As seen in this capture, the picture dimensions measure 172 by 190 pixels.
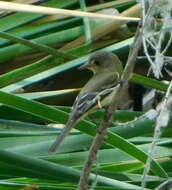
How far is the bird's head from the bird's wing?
6cm

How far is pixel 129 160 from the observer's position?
105 inches

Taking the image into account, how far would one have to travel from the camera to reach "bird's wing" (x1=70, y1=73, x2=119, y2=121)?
2586 millimetres

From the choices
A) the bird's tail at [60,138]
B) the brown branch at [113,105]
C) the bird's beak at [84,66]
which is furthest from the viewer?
the bird's beak at [84,66]

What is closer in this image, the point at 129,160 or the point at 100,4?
the point at 129,160

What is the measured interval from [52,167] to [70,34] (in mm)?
1288

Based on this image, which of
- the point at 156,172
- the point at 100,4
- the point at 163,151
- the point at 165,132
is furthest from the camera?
the point at 100,4

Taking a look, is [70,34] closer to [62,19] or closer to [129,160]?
[62,19]

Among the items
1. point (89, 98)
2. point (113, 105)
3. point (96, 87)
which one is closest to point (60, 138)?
point (89, 98)

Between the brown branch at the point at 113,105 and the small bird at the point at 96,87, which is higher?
the small bird at the point at 96,87

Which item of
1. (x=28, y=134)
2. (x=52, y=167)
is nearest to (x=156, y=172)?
(x=52, y=167)

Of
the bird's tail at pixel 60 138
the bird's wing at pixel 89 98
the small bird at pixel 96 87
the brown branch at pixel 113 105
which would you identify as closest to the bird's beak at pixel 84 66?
the small bird at pixel 96 87

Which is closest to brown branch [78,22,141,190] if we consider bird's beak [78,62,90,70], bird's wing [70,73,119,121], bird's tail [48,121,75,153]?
bird's wing [70,73,119,121]

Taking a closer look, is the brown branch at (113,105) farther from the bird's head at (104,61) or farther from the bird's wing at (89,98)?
the bird's head at (104,61)

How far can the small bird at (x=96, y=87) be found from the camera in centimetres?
256
